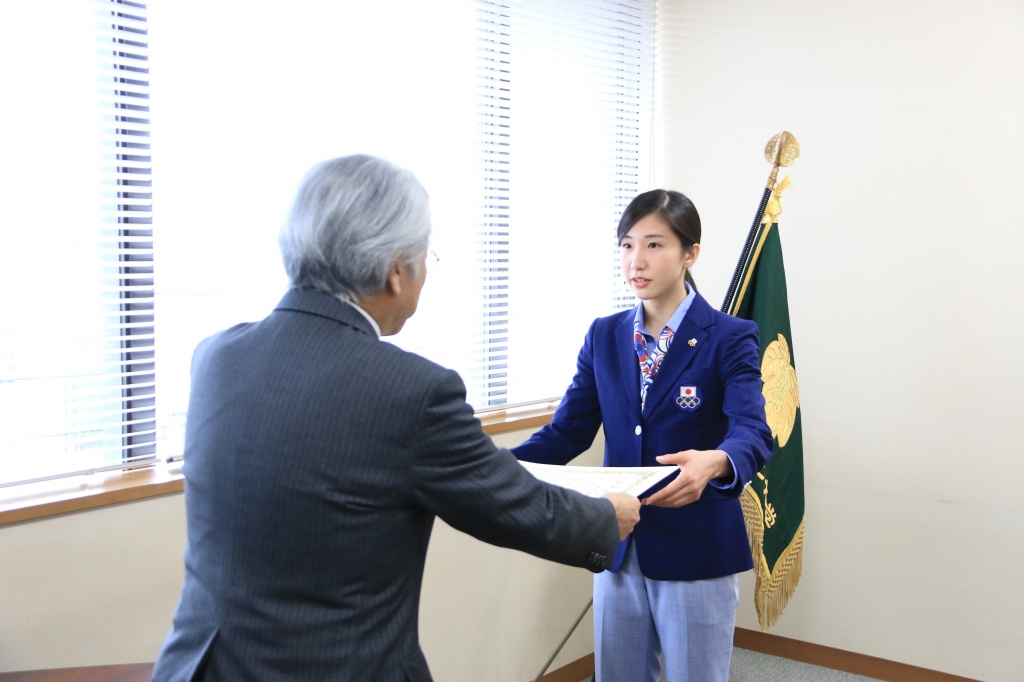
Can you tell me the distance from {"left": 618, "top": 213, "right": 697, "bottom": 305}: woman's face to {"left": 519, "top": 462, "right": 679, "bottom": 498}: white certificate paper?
468mm

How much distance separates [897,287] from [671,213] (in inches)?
62.3

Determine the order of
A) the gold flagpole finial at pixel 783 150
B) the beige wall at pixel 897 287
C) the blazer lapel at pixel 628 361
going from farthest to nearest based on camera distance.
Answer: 1. the beige wall at pixel 897 287
2. the gold flagpole finial at pixel 783 150
3. the blazer lapel at pixel 628 361

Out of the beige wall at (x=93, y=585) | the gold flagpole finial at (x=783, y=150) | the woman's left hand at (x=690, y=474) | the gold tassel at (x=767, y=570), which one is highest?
the gold flagpole finial at (x=783, y=150)

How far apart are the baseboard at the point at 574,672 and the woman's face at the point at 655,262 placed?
177 cm

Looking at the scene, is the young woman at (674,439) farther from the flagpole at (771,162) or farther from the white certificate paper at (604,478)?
the flagpole at (771,162)

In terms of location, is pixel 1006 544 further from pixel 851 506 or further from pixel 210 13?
pixel 210 13

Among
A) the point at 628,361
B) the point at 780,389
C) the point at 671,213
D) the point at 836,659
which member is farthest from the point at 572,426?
the point at 836,659

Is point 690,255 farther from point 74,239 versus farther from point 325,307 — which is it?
point 74,239

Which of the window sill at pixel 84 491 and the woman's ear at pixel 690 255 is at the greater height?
the woman's ear at pixel 690 255

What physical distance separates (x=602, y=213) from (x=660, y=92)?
0.66 meters

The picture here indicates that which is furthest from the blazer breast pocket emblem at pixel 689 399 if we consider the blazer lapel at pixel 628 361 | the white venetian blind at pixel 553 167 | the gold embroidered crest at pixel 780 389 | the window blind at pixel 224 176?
the white venetian blind at pixel 553 167

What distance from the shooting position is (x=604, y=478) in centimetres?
167

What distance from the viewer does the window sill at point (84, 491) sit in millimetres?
1744

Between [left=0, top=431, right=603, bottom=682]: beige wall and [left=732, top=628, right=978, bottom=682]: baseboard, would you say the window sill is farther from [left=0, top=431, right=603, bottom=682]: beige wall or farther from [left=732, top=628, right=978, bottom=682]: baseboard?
[left=732, top=628, right=978, bottom=682]: baseboard
